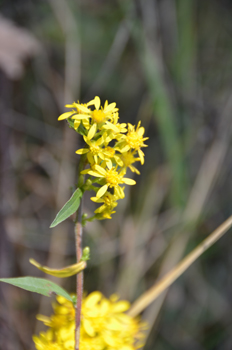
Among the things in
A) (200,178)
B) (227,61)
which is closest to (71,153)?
(200,178)

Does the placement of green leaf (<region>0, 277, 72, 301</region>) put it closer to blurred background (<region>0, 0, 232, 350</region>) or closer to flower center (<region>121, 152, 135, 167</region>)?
flower center (<region>121, 152, 135, 167</region>)

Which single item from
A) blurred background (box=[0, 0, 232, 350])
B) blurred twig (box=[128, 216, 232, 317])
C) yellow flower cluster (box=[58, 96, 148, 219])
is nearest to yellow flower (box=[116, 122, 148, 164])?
yellow flower cluster (box=[58, 96, 148, 219])

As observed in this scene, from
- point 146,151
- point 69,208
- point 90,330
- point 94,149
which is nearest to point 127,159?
point 94,149

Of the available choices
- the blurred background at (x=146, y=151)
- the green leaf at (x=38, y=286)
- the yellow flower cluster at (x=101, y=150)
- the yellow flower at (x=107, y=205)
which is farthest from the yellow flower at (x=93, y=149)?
the blurred background at (x=146, y=151)

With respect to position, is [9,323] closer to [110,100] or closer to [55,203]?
[55,203]

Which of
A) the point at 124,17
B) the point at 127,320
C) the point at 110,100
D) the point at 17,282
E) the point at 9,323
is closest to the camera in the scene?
the point at 17,282
